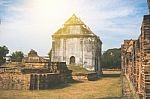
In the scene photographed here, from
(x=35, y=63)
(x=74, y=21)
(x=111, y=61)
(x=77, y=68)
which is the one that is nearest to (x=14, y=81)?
(x=35, y=63)

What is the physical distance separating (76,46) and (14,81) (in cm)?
1565

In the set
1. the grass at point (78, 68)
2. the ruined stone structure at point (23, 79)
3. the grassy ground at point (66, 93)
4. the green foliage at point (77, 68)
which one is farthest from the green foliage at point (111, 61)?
the grassy ground at point (66, 93)

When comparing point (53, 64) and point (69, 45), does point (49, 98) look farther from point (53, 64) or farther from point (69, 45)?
point (69, 45)

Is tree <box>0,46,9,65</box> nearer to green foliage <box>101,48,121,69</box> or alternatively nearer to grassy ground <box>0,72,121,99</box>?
green foliage <box>101,48,121,69</box>

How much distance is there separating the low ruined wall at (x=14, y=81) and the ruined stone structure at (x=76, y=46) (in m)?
15.0

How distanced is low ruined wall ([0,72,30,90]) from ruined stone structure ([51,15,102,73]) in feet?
49.1

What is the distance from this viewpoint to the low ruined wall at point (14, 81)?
15.9 metres

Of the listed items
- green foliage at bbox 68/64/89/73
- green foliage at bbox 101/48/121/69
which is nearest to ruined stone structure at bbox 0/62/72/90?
green foliage at bbox 68/64/89/73

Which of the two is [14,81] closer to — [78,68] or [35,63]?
[35,63]

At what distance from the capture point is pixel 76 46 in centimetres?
3133

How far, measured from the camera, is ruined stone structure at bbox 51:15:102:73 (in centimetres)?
3111

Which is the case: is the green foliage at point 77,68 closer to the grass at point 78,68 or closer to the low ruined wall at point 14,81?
the grass at point 78,68

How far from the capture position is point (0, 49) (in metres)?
36.6

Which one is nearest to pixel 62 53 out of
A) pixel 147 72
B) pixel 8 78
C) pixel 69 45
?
pixel 69 45
